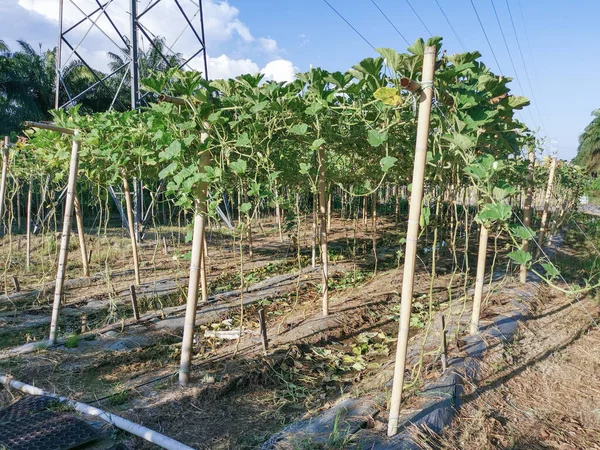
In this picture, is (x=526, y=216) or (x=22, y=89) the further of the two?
(x=22, y=89)

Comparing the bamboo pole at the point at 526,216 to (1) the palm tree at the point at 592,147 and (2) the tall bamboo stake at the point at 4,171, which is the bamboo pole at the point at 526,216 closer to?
(2) the tall bamboo stake at the point at 4,171

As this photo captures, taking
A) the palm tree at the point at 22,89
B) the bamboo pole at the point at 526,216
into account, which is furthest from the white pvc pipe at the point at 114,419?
the palm tree at the point at 22,89

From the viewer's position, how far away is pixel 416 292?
5.67 m

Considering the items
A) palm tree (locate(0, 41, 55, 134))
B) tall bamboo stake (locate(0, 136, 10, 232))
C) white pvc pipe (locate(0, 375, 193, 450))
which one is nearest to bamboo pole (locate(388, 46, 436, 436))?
white pvc pipe (locate(0, 375, 193, 450))

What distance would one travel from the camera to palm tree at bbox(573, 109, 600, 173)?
136ft

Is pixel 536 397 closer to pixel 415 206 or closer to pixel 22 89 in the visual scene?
pixel 415 206

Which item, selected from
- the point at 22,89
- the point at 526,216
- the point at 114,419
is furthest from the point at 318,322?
the point at 22,89

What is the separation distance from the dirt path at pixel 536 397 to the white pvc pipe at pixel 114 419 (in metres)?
1.36

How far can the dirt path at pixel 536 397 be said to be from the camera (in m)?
2.51

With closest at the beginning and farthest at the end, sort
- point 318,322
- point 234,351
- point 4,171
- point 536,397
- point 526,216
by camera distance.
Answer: point 536,397
point 234,351
point 318,322
point 4,171
point 526,216

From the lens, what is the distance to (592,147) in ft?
137

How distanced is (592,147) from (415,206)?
48592 mm

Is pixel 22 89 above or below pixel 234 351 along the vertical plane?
above

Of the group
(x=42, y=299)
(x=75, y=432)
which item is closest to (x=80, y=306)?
(x=42, y=299)
